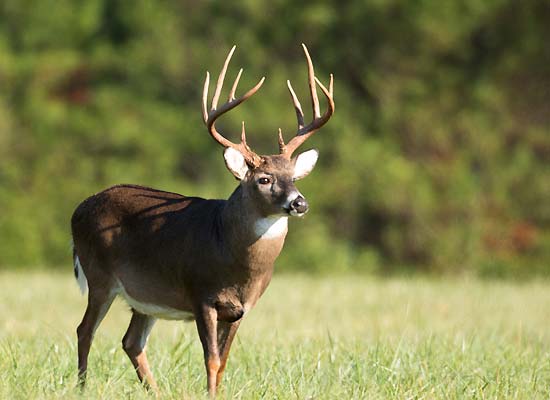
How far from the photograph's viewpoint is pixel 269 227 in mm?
5875

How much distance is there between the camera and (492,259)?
25.3 m

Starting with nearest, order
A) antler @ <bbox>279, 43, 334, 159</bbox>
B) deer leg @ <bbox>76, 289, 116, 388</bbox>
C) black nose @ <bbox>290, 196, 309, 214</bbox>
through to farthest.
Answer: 1. black nose @ <bbox>290, 196, 309, 214</bbox>
2. antler @ <bbox>279, 43, 334, 159</bbox>
3. deer leg @ <bbox>76, 289, 116, 388</bbox>

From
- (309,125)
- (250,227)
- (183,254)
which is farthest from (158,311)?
(309,125)

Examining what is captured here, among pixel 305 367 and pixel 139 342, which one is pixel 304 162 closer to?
pixel 305 367

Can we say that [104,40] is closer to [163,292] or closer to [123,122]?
[123,122]

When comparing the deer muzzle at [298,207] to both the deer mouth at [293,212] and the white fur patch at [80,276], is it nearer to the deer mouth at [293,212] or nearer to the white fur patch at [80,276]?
the deer mouth at [293,212]

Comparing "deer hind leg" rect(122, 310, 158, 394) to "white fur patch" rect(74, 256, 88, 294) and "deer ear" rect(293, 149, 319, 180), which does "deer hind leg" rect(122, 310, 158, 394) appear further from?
"deer ear" rect(293, 149, 319, 180)

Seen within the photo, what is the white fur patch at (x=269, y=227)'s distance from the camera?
585 centimetres


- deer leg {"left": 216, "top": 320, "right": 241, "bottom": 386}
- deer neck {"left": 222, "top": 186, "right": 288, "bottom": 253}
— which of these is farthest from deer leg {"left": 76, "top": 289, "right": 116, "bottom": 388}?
deer neck {"left": 222, "top": 186, "right": 288, "bottom": 253}

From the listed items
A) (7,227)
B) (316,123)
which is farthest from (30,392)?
(7,227)

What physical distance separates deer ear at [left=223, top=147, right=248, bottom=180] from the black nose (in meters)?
0.38

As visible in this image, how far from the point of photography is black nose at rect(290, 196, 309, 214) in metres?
5.59

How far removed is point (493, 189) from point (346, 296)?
34.2 feet

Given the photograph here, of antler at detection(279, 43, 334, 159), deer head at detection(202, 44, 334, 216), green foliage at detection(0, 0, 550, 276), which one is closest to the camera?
deer head at detection(202, 44, 334, 216)
